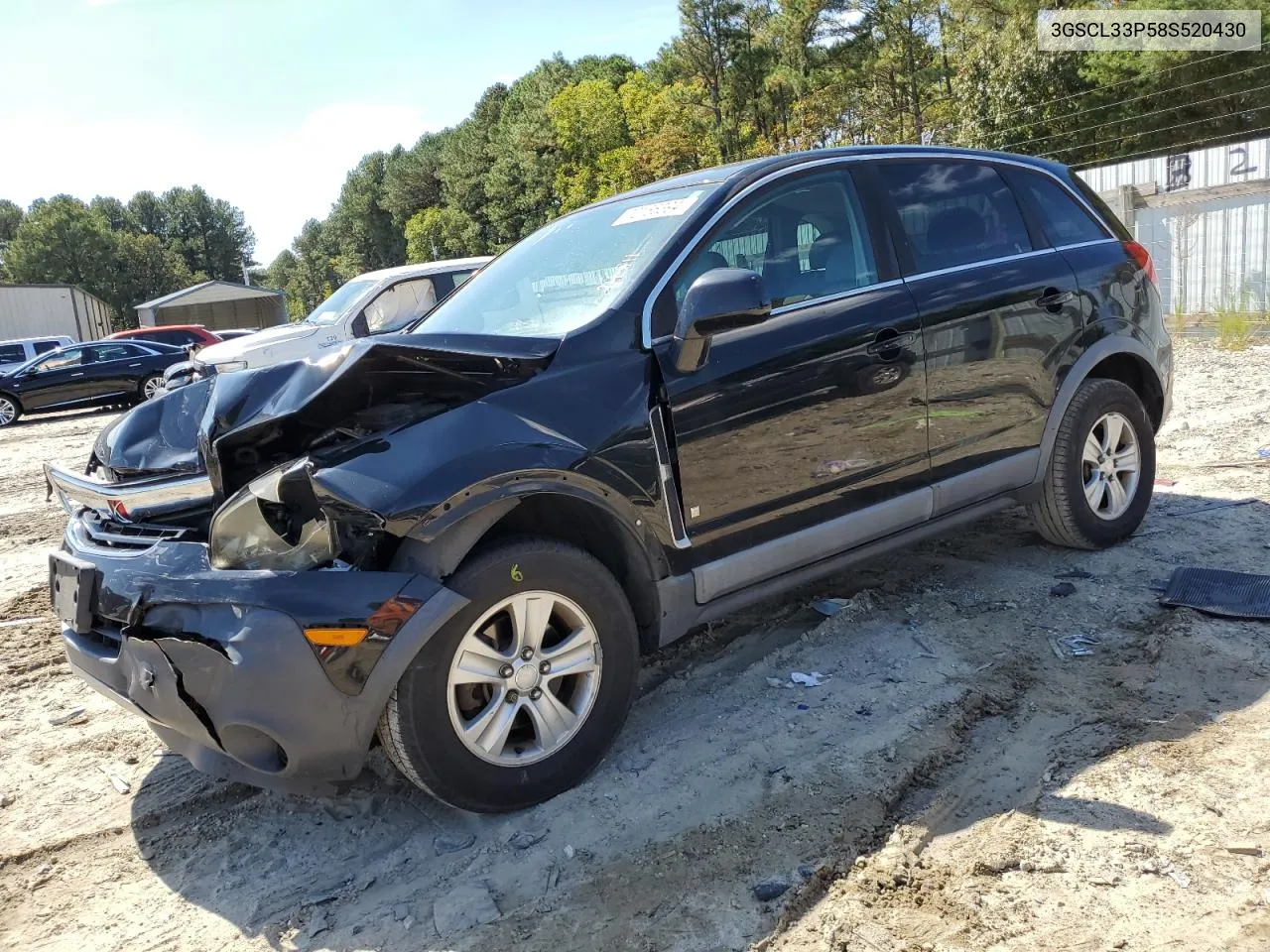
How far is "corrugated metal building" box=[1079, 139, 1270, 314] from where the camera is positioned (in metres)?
13.1

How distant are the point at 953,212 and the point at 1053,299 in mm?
636

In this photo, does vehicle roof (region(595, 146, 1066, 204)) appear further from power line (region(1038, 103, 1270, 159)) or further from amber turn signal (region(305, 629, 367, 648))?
power line (region(1038, 103, 1270, 159))

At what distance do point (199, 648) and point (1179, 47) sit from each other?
36.6 meters

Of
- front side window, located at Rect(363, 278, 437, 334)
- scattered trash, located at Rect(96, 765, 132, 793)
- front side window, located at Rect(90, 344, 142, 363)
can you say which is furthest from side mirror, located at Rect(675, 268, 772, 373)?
front side window, located at Rect(90, 344, 142, 363)

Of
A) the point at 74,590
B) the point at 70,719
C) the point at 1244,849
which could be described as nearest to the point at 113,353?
the point at 70,719

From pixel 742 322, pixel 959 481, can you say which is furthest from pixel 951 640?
pixel 742 322

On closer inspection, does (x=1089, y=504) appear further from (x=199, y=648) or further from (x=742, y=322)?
(x=199, y=648)

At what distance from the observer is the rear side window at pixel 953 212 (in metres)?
4.05

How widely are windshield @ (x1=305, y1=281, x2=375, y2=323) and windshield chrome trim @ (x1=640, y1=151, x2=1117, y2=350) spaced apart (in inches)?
353

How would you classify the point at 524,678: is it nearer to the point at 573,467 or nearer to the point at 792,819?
the point at 573,467

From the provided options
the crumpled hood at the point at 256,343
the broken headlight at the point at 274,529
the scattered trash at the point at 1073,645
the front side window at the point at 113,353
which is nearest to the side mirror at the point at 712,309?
the broken headlight at the point at 274,529

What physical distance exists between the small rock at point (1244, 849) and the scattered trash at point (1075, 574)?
216 centimetres

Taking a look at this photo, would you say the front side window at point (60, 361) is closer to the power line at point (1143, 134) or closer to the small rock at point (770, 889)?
the small rock at point (770, 889)

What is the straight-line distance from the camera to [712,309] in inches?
122
